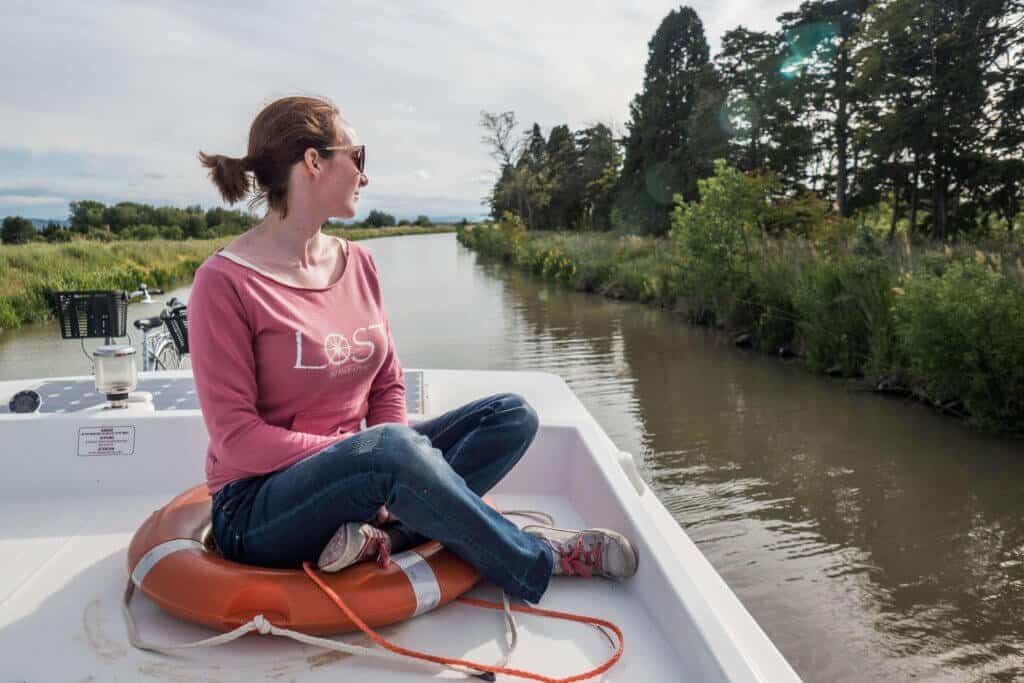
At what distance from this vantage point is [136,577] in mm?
1518

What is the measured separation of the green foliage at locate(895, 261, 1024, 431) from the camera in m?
5.09

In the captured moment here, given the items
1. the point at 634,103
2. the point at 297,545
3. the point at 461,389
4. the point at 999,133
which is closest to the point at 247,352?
the point at 297,545

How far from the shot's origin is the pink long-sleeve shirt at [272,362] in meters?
1.47

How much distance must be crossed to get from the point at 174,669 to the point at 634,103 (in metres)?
28.8

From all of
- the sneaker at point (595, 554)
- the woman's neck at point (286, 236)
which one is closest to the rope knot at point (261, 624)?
the sneaker at point (595, 554)

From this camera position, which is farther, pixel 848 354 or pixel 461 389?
pixel 848 354

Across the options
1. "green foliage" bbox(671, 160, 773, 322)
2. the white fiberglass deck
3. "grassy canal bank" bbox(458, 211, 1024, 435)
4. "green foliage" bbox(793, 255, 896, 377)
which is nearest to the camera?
the white fiberglass deck

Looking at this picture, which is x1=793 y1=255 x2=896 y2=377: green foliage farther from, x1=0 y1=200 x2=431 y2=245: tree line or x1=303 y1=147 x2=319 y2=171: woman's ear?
x1=0 y1=200 x2=431 y2=245: tree line

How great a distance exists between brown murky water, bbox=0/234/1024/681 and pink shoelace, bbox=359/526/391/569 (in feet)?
6.03

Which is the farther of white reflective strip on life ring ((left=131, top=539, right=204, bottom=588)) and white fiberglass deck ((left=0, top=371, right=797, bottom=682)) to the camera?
white reflective strip on life ring ((left=131, top=539, right=204, bottom=588))

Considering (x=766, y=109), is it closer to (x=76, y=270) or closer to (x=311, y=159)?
(x=76, y=270)

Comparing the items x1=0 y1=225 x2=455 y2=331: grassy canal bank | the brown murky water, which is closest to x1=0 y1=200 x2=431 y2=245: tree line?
x1=0 y1=225 x2=455 y2=331: grassy canal bank

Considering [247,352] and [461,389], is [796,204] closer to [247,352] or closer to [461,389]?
[461,389]

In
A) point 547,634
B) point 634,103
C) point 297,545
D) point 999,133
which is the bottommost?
point 547,634
